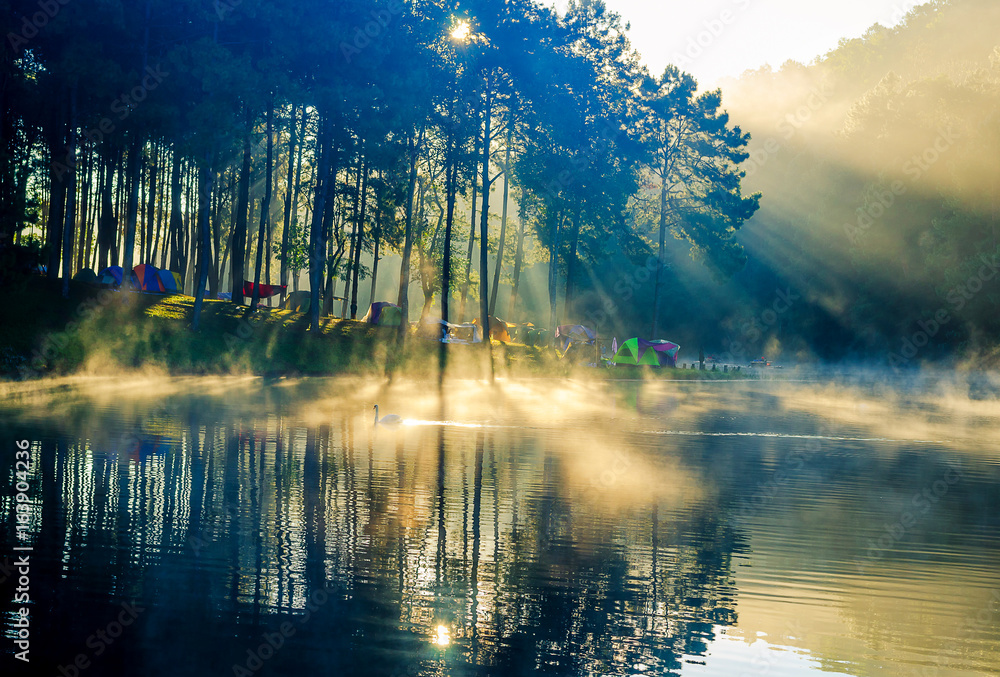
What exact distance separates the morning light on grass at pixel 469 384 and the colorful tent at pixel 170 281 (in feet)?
1.19

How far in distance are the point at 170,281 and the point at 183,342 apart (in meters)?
23.7

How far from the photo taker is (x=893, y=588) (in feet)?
29.9

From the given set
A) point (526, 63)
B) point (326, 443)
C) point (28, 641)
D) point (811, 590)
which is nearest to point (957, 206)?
point (526, 63)

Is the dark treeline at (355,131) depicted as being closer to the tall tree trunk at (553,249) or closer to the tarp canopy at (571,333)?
the tall tree trunk at (553,249)

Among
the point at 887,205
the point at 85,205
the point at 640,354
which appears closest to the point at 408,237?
the point at 85,205

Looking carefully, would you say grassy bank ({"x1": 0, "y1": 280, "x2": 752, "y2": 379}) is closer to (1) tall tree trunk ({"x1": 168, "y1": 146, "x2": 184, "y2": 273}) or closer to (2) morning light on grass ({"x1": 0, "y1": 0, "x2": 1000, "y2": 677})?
(2) morning light on grass ({"x1": 0, "y1": 0, "x2": 1000, "y2": 677})

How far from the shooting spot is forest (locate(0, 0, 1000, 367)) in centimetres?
3578

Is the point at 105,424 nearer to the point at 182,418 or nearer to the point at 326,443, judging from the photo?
the point at 182,418

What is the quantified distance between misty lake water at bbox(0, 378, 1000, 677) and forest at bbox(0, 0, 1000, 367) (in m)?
19.6

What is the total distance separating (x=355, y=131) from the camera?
141ft

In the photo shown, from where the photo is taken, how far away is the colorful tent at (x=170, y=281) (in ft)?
181

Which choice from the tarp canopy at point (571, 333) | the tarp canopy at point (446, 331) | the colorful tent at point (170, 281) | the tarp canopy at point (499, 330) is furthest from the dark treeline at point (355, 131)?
the tarp canopy at point (571, 333)

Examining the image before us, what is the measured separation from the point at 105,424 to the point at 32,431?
6.39 ft

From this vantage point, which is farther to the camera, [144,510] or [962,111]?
[962,111]
